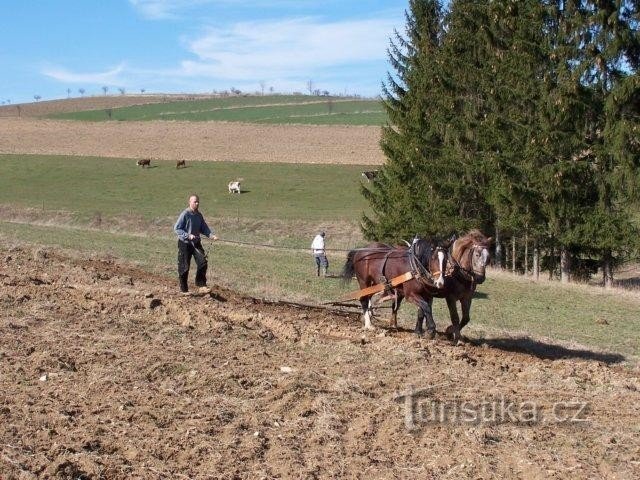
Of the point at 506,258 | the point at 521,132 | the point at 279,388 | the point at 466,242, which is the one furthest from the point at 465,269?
the point at 506,258

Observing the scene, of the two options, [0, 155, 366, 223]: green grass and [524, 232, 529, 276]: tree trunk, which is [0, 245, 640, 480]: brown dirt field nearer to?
[524, 232, 529, 276]: tree trunk

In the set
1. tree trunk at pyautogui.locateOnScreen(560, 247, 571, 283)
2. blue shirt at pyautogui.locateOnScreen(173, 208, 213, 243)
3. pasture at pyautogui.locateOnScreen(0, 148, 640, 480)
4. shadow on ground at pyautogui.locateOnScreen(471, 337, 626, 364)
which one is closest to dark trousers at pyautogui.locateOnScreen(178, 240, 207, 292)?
blue shirt at pyautogui.locateOnScreen(173, 208, 213, 243)

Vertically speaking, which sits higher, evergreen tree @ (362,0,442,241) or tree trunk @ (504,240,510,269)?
evergreen tree @ (362,0,442,241)

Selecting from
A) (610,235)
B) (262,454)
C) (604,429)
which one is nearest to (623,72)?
(610,235)

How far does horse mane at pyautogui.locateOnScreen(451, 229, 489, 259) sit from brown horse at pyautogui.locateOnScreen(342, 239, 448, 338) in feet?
0.56

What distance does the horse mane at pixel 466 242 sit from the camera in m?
11.7

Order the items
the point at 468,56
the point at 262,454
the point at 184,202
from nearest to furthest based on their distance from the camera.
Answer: the point at 262,454
the point at 468,56
the point at 184,202

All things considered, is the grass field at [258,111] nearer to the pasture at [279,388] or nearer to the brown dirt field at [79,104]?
the brown dirt field at [79,104]

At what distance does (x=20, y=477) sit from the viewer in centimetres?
601

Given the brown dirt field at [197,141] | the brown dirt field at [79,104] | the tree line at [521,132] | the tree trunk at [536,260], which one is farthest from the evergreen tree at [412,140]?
the brown dirt field at [79,104]

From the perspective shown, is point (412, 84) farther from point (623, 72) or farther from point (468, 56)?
point (623, 72)

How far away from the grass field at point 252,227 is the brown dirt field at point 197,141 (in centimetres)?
539

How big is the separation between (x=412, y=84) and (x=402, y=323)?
1789 centimetres

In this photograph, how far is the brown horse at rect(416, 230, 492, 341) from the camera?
1144 cm
